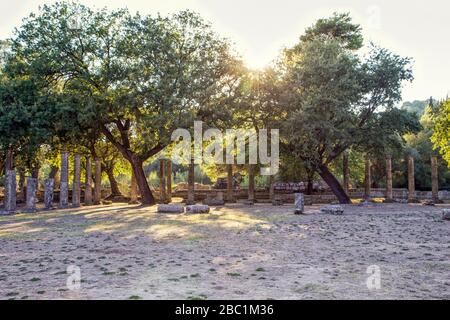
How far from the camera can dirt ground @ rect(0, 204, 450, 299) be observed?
19.2ft

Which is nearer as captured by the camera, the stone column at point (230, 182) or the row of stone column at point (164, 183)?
the row of stone column at point (164, 183)

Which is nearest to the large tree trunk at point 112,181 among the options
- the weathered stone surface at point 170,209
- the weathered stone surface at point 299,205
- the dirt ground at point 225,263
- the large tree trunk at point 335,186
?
the weathered stone surface at point 170,209

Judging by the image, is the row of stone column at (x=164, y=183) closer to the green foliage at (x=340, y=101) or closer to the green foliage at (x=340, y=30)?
the green foliage at (x=340, y=101)

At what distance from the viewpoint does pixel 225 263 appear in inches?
322

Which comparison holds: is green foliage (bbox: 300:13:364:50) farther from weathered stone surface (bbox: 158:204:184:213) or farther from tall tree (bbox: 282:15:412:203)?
weathered stone surface (bbox: 158:204:184:213)

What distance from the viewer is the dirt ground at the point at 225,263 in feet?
19.2

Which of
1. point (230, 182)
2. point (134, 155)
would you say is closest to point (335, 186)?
point (230, 182)

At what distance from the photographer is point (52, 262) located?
830 cm

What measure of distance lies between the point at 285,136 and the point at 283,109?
2.31 meters

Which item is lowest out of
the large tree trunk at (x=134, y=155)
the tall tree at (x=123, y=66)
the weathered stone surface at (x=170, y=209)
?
the weathered stone surface at (x=170, y=209)

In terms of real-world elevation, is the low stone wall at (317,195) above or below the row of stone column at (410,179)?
below

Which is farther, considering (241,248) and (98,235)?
(98,235)
